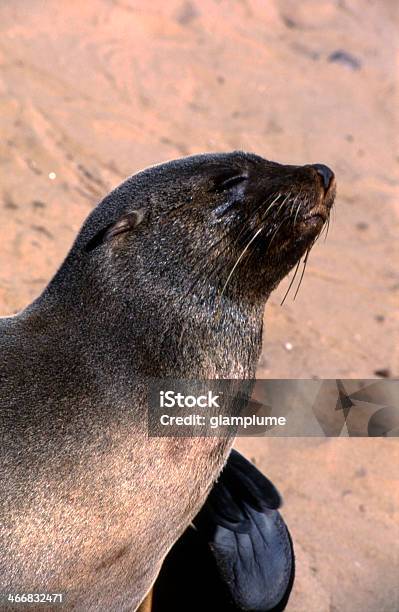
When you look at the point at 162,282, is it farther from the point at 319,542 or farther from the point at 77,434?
the point at 319,542

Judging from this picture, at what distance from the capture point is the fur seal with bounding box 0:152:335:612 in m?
2.32

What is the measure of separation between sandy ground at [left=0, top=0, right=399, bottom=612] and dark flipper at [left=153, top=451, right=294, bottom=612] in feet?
1.78

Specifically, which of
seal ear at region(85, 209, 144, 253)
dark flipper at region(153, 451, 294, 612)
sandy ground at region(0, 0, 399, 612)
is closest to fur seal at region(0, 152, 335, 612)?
seal ear at region(85, 209, 144, 253)

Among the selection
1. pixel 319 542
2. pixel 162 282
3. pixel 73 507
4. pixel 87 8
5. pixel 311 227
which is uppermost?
pixel 311 227

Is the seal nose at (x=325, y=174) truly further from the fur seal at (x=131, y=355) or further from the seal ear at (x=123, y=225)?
the seal ear at (x=123, y=225)

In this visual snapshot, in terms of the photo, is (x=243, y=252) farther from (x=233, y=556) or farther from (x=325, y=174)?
(x=233, y=556)

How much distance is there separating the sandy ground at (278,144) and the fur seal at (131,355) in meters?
1.46

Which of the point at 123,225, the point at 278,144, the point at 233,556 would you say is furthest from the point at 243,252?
the point at 278,144

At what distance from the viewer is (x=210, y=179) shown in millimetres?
2619

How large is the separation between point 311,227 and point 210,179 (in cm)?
35

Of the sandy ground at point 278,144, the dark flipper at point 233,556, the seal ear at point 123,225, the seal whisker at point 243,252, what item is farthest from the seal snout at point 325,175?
the sandy ground at point 278,144

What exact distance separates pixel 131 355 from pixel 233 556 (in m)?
1.09

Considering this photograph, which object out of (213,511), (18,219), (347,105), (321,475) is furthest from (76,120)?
(213,511)

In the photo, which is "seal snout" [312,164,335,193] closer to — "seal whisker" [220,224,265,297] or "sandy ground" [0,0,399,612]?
"seal whisker" [220,224,265,297]
